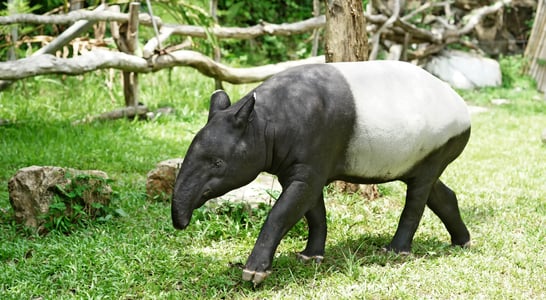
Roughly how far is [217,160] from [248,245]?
3.68 feet

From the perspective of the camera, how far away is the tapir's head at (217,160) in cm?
365

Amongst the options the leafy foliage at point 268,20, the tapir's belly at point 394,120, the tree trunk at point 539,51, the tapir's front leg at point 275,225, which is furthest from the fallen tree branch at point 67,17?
the tree trunk at point 539,51

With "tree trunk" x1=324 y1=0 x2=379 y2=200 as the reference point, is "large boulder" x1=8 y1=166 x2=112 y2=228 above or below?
below

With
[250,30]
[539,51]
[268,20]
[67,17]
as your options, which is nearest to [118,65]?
[67,17]

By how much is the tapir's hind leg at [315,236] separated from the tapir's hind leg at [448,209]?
0.80m

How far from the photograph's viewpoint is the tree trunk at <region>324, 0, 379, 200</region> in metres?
5.64

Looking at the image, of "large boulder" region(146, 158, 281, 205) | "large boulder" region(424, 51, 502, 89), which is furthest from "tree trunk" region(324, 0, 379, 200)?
"large boulder" region(424, 51, 502, 89)

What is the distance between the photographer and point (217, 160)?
3.67 m

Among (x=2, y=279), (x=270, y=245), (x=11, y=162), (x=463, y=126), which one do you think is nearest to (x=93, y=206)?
(x=2, y=279)

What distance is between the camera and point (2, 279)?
13.0 feet

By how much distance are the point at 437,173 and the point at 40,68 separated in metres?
4.24

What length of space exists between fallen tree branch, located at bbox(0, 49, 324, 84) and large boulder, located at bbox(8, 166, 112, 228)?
82.1 inches

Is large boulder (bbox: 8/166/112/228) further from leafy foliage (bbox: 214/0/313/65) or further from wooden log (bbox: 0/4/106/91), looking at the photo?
leafy foliage (bbox: 214/0/313/65)

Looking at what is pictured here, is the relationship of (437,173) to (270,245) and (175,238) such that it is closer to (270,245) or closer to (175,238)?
(270,245)
